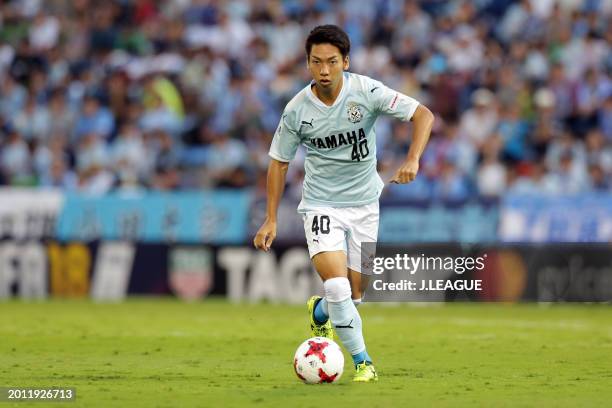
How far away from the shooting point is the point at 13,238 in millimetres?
20312

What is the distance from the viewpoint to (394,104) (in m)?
9.60

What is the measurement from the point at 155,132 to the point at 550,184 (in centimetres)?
658

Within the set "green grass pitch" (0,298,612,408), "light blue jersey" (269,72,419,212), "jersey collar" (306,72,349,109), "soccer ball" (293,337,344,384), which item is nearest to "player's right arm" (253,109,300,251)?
"light blue jersey" (269,72,419,212)

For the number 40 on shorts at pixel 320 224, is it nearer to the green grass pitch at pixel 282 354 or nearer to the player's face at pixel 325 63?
the player's face at pixel 325 63

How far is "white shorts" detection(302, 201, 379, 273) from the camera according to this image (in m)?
9.55

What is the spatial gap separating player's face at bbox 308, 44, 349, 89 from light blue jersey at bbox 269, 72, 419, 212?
28 centimetres

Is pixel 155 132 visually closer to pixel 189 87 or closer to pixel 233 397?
pixel 189 87

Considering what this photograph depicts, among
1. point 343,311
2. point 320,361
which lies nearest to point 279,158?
point 343,311

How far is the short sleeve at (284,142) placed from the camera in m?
9.73

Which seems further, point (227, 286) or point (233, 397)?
point (227, 286)

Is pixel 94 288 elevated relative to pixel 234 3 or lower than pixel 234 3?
lower

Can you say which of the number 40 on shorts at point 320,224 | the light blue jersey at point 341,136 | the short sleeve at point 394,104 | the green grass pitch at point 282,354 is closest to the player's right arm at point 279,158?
the light blue jersey at point 341,136

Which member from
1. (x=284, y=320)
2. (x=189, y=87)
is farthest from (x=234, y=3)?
(x=284, y=320)

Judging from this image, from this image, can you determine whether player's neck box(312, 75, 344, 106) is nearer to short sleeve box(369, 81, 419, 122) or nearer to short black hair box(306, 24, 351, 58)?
short sleeve box(369, 81, 419, 122)
